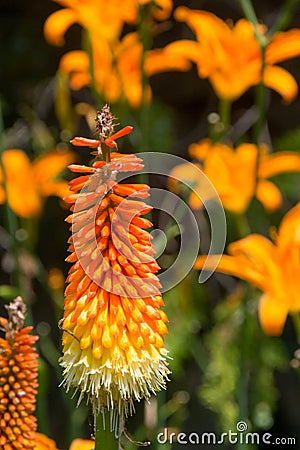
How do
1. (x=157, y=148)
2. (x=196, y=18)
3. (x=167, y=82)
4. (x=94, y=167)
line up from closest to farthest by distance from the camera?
(x=94, y=167) < (x=196, y=18) < (x=157, y=148) < (x=167, y=82)

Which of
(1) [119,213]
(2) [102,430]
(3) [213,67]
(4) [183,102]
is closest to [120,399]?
(2) [102,430]

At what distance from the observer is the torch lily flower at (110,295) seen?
78 centimetres

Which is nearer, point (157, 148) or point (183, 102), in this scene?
point (157, 148)

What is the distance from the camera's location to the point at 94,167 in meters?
0.76

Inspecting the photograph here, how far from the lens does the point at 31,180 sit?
173 centimetres

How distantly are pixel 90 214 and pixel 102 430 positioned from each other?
18 cm

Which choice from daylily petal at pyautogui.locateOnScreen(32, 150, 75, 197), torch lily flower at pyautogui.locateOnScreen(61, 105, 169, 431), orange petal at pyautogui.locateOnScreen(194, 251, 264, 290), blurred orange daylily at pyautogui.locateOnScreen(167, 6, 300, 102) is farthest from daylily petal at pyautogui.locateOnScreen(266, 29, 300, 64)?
torch lily flower at pyautogui.locateOnScreen(61, 105, 169, 431)

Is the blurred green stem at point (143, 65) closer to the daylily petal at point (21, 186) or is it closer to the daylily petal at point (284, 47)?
the daylily petal at point (284, 47)

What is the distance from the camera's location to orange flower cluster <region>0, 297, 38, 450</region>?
876 millimetres

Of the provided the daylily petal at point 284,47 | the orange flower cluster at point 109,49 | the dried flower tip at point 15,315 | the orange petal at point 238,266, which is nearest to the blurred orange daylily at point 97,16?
the orange flower cluster at point 109,49

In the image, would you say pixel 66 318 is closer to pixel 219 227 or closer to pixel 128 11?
pixel 219 227

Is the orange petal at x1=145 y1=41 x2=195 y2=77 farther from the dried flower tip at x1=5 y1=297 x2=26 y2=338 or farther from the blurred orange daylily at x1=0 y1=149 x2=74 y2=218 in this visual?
the dried flower tip at x1=5 y1=297 x2=26 y2=338

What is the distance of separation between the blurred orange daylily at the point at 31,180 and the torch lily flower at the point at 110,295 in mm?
870

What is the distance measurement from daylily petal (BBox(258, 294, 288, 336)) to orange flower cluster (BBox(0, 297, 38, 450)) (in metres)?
0.47
